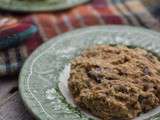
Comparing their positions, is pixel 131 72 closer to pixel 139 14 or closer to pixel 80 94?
pixel 80 94

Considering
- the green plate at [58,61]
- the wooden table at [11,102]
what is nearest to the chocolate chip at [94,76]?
the green plate at [58,61]

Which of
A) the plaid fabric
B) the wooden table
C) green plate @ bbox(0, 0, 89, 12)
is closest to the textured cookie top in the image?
the wooden table

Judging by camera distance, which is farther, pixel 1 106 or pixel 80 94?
pixel 1 106

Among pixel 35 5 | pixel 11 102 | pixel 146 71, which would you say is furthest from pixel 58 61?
pixel 35 5

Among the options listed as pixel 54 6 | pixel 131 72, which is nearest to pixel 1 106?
pixel 131 72

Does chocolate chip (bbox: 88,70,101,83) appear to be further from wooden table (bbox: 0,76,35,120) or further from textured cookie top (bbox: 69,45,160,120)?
wooden table (bbox: 0,76,35,120)

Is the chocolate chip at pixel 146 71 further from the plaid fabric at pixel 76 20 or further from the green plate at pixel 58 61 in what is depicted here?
the plaid fabric at pixel 76 20

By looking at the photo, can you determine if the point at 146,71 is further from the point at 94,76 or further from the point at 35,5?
the point at 35,5
